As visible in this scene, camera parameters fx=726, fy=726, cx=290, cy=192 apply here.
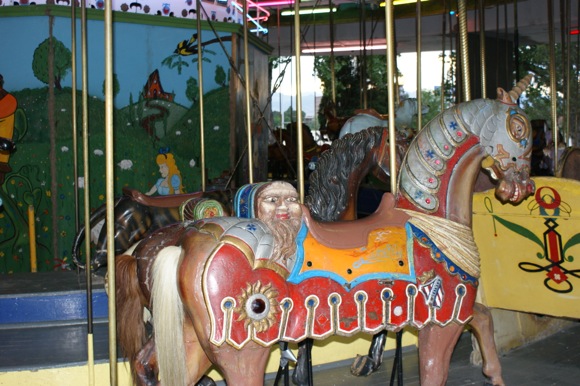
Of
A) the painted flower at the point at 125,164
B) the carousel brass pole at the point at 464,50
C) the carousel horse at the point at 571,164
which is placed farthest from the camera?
the painted flower at the point at 125,164

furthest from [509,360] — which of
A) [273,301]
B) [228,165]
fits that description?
[228,165]

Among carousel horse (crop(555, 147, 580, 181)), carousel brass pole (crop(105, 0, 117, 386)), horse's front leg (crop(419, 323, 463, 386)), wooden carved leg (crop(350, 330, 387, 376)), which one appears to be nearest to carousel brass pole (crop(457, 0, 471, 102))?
horse's front leg (crop(419, 323, 463, 386))

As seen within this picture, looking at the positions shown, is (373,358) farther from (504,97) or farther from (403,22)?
(403,22)

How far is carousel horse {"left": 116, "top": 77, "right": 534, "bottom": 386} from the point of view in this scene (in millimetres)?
2779

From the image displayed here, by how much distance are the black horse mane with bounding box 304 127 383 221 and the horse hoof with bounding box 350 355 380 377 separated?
967 millimetres

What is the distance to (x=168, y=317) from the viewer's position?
2795mm

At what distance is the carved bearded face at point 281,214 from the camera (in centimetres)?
288

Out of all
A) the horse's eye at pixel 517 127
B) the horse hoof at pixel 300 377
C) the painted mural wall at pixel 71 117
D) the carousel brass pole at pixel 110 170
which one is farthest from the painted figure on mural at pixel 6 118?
the horse's eye at pixel 517 127

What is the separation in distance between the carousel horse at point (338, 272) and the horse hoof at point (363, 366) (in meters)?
1.02

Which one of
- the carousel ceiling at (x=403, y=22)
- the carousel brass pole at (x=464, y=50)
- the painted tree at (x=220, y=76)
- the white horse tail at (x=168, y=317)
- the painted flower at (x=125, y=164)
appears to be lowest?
the white horse tail at (x=168, y=317)

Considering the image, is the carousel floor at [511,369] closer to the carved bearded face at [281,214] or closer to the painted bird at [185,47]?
the carved bearded face at [281,214]

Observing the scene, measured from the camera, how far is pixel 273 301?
9.28ft

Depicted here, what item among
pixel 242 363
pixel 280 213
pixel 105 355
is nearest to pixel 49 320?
pixel 105 355

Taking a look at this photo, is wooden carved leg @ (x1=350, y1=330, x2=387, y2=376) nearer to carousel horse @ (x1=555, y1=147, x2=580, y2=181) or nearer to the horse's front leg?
the horse's front leg
